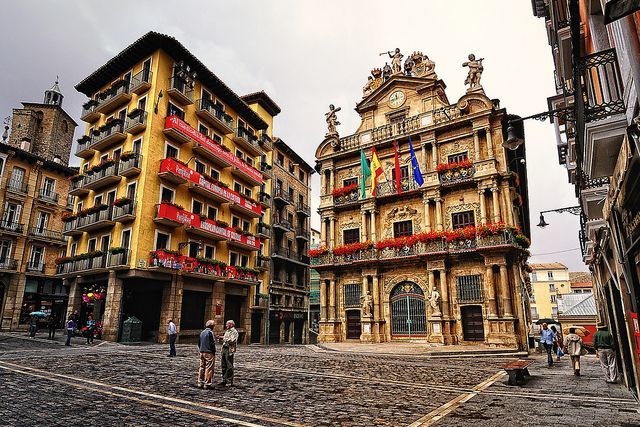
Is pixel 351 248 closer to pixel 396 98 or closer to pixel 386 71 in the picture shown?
pixel 396 98

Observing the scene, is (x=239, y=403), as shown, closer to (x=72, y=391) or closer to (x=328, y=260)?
(x=72, y=391)

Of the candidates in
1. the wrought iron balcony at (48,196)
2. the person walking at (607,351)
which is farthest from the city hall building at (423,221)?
the wrought iron balcony at (48,196)

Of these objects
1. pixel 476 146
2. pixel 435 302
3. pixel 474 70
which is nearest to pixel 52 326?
pixel 435 302

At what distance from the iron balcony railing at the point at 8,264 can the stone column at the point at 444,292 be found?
33.0m

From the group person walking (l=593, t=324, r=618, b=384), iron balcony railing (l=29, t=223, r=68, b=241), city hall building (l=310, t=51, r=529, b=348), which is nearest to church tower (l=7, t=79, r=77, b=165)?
iron balcony railing (l=29, t=223, r=68, b=241)

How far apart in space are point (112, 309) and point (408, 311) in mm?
18959

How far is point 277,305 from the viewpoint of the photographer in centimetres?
3716

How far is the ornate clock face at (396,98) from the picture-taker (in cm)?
3049

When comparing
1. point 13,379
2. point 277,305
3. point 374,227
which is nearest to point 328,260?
point 374,227

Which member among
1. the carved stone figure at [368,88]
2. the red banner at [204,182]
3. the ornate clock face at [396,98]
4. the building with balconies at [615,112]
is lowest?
the building with balconies at [615,112]

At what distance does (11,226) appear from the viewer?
102ft

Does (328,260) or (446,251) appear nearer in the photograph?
(446,251)

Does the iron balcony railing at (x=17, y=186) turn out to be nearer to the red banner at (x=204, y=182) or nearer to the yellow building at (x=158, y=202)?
the yellow building at (x=158, y=202)

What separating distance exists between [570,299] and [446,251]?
3784 centimetres
